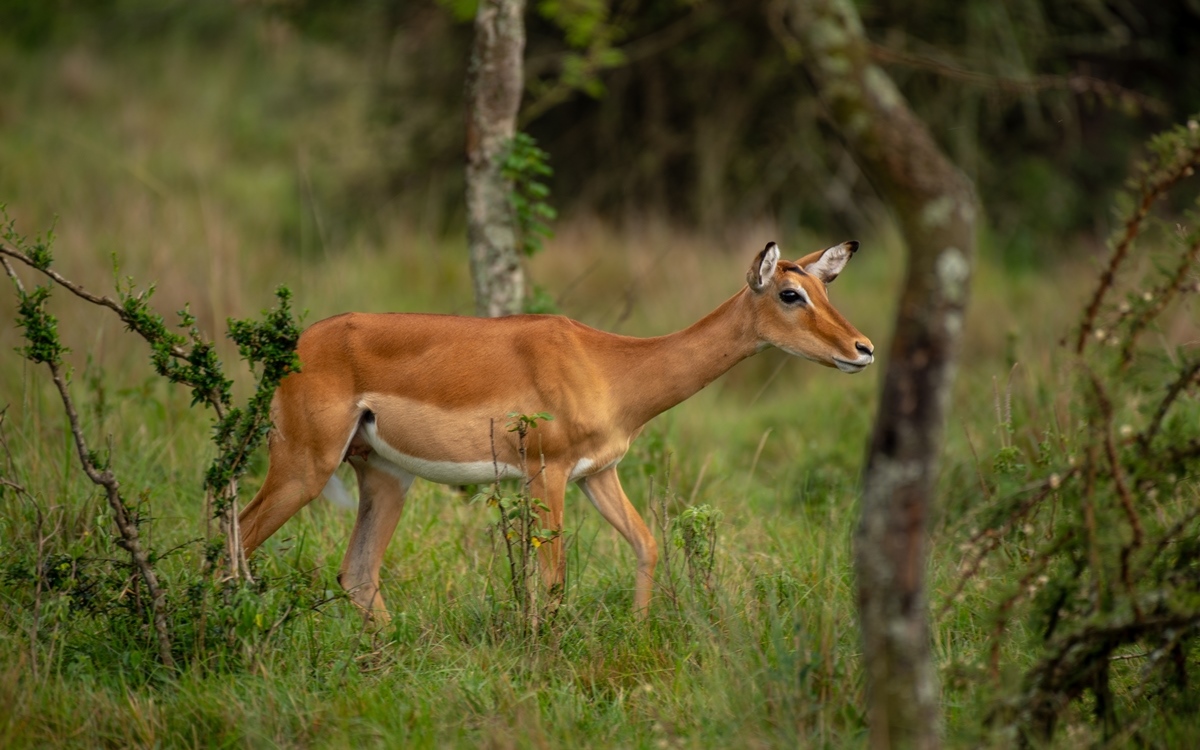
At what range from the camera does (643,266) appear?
1110cm

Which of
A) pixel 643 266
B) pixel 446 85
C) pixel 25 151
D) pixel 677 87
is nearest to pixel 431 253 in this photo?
pixel 643 266

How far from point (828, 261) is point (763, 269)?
1.62 ft

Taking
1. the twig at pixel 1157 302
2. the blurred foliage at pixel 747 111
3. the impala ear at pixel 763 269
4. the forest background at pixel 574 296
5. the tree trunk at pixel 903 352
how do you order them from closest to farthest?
the tree trunk at pixel 903 352, the twig at pixel 1157 302, the forest background at pixel 574 296, the impala ear at pixel 763 269, the blurred foliage at pixel 747 111

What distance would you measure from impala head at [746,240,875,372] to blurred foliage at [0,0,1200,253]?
24.0 feet

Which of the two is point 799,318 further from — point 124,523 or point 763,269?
point 124,523

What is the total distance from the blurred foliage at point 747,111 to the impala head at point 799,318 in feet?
24.0

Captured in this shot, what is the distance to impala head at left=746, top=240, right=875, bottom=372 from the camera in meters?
5.05

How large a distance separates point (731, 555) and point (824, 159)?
29.8ft

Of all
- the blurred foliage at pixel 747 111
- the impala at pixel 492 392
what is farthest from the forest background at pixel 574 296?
the impala at pixel 492 392

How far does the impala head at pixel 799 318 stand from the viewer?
5.05 meters

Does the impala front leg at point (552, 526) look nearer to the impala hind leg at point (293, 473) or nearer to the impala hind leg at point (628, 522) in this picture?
the impala hind leg at point (628, 522)

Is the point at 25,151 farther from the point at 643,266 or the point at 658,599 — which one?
the point at 658,599

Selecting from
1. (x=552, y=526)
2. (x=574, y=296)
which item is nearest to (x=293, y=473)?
(x=552, y=526)

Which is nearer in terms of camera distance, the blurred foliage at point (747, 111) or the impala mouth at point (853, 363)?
the impala mouth at point (853, 363)
